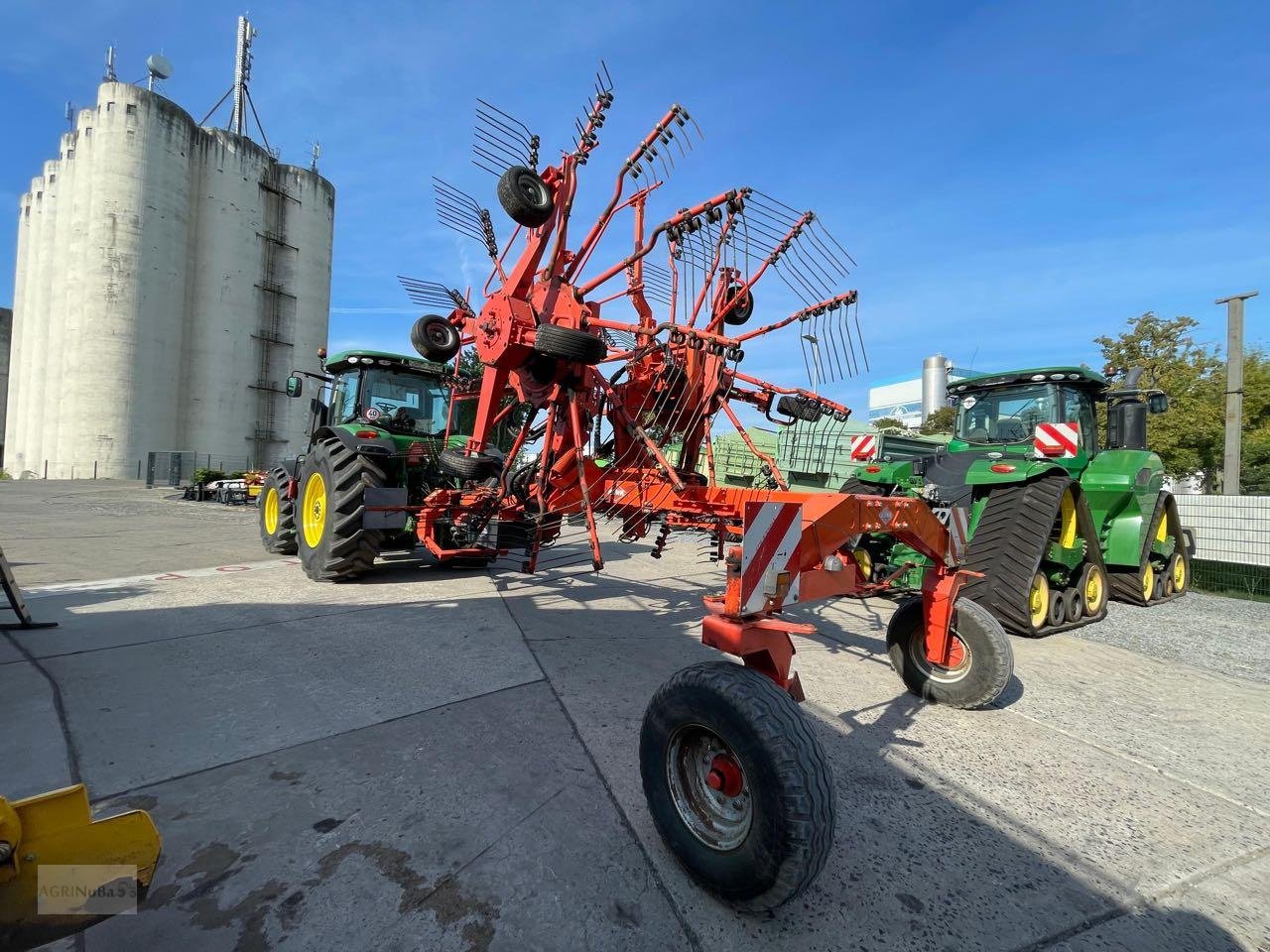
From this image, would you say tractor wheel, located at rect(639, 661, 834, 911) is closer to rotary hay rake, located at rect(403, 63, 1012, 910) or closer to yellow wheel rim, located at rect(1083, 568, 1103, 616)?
rotary hay rake, located at rect(403, 63, 1012, 910)

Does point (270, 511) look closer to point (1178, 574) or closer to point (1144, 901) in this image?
point (1144, 901)

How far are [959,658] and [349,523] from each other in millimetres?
5561

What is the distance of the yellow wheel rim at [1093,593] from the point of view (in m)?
6.35

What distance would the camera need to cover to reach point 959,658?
3623mm

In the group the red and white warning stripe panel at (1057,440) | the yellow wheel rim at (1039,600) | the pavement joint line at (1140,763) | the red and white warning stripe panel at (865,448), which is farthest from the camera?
the red and white warning stripe panel at (865,448)

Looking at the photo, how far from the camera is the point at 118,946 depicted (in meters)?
1.72

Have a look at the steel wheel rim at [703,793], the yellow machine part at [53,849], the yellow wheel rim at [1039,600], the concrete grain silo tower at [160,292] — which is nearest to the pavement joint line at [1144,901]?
the steel wheel rim at [703,793]

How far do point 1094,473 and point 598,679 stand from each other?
6.34 metres

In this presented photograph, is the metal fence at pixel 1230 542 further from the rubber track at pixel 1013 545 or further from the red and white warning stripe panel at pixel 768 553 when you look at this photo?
the red and white warning stripe panel at pixel 768 553

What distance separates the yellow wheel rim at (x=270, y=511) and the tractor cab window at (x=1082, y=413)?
10838 millimetres

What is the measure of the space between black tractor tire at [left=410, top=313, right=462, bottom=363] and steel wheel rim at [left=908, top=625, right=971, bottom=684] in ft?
14.0

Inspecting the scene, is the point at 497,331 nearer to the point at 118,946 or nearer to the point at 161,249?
the point at 118,946

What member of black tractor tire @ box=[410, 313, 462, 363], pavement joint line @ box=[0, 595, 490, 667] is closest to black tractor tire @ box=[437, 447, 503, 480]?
black tractor tire @ box=[410, 313, 462, 363]

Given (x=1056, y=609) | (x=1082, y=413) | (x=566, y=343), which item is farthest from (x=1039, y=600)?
(x=566, y=343)
